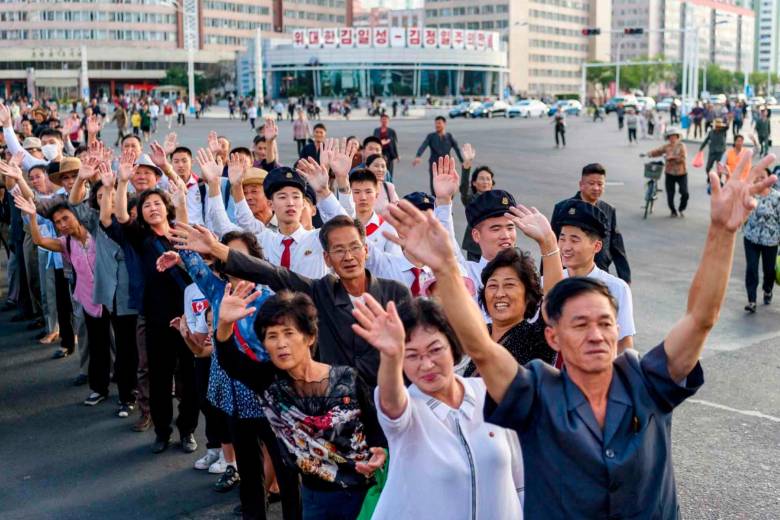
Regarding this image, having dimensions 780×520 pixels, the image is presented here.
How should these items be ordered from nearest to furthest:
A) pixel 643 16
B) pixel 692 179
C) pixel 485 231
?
1. pixel 485 231
2. pixel 692 179
3. pixel 643 16

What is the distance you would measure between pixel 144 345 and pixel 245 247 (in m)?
2.11

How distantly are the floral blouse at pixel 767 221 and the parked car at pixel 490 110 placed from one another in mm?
59591

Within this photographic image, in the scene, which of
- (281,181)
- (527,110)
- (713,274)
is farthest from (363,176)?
(527,110)

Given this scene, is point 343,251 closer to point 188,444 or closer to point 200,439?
point 188,444

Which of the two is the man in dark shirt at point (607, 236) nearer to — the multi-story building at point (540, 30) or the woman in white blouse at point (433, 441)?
the woman in white blouse at point (433, 441)

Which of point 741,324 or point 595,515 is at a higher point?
point 595,515

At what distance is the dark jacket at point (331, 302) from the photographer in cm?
440

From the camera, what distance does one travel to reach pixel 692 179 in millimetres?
24234

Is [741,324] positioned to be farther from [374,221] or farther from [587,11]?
[587,11]

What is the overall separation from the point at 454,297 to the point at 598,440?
0.62m

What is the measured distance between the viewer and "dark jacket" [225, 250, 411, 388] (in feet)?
14.4

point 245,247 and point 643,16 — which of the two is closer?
point 245,247

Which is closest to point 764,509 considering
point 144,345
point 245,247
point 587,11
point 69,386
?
point 245,247

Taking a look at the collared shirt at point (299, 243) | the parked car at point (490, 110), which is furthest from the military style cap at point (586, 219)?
the parked car at point (490, 110)
